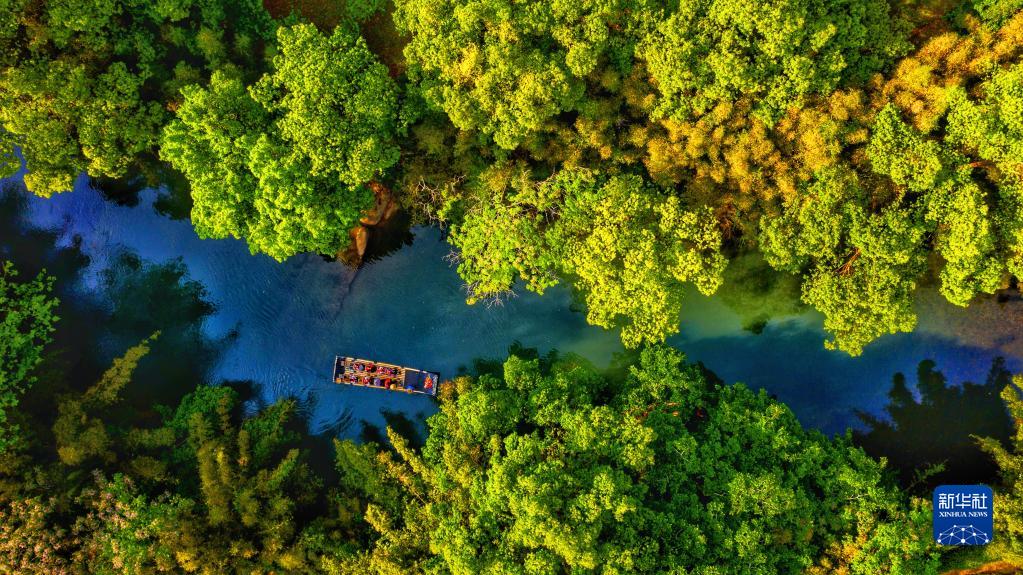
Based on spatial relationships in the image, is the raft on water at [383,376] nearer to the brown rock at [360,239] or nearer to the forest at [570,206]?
the forest at [570,206]

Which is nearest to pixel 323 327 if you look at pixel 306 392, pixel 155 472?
pixel 306 392

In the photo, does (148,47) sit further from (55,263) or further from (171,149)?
(55,263)

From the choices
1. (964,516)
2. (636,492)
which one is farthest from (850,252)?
(964,516)

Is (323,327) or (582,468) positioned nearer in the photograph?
(582,468)

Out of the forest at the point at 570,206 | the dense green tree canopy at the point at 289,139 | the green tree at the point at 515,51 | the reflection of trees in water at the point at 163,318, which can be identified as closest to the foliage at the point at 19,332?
the forest at the point at 570,206

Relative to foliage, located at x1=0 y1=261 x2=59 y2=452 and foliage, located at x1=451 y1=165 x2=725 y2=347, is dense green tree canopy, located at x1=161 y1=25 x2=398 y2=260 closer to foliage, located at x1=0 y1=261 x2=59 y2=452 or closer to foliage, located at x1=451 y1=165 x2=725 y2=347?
foliage, located at x1=451 y1=165 x2=725 y2=347

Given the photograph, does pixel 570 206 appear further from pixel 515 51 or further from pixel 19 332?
pixel 19 332
